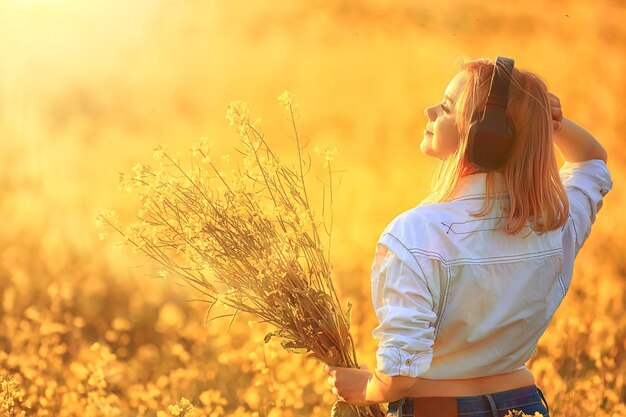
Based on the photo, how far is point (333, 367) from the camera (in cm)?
225

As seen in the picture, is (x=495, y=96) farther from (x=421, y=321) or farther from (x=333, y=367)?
(x=333, y=367)

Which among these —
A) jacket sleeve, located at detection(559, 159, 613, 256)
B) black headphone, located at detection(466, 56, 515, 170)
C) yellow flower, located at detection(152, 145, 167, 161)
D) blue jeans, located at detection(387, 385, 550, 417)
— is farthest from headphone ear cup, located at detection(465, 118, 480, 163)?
yellow flower, located at detection(152, 145, 167, 161)

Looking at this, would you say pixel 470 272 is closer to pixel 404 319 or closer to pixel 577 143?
pixel 404 319

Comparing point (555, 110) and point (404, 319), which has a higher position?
point (555, 110)

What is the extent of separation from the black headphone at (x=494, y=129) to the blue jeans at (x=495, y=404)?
46cm

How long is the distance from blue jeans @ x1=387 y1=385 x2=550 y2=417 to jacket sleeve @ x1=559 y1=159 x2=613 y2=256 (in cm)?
34

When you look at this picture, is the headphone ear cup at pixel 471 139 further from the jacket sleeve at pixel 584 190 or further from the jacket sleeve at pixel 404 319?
the jacket sleeve at pixel 584 190

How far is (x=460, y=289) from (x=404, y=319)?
0.15 metres

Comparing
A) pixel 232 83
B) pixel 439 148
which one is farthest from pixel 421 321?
pixel 232 83

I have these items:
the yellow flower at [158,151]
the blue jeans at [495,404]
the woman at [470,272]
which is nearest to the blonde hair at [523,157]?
the woman at [470,272]

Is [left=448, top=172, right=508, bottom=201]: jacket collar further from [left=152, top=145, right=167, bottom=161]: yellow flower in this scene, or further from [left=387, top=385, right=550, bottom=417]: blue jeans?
[left=152, top=145, right=167, bottom=161]: yellow flower

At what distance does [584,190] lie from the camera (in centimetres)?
236

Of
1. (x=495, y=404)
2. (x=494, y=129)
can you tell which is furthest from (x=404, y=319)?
(x=494, y=129)

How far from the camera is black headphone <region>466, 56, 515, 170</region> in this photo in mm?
2016
